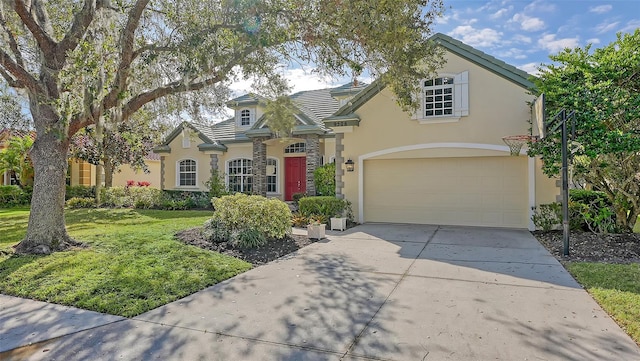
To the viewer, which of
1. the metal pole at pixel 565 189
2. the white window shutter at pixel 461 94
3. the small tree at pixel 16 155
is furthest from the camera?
the small tree at pixel 16 155

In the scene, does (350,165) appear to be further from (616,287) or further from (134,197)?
(134,197)

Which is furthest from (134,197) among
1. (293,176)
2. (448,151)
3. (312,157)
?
(448,151)

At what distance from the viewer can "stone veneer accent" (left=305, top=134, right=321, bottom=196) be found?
16359 millimetres

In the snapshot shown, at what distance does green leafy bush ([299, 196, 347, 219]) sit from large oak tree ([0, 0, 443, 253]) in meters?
5.03

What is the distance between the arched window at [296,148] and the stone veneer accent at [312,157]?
2380mm

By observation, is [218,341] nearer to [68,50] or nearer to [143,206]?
[68,50]

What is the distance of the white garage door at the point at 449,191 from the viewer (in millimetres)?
11336

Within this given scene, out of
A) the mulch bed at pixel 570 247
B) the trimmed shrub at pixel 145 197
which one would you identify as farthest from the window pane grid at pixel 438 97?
the trimmed shrub at pixel 145 197

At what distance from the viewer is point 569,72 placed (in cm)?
858

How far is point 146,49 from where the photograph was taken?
303 inches

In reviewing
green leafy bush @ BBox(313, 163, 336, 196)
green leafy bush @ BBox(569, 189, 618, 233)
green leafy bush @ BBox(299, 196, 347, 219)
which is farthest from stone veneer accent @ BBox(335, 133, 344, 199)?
green leafy bush @ BBox(569, 189, 618, 233)

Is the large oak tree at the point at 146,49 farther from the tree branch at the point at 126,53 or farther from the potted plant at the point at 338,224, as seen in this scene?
the potted plant at the point at 338,224

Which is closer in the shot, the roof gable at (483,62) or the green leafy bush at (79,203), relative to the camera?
the roof gable at (483,62)

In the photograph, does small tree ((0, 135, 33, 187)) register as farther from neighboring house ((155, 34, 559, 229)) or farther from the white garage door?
the white garage door
